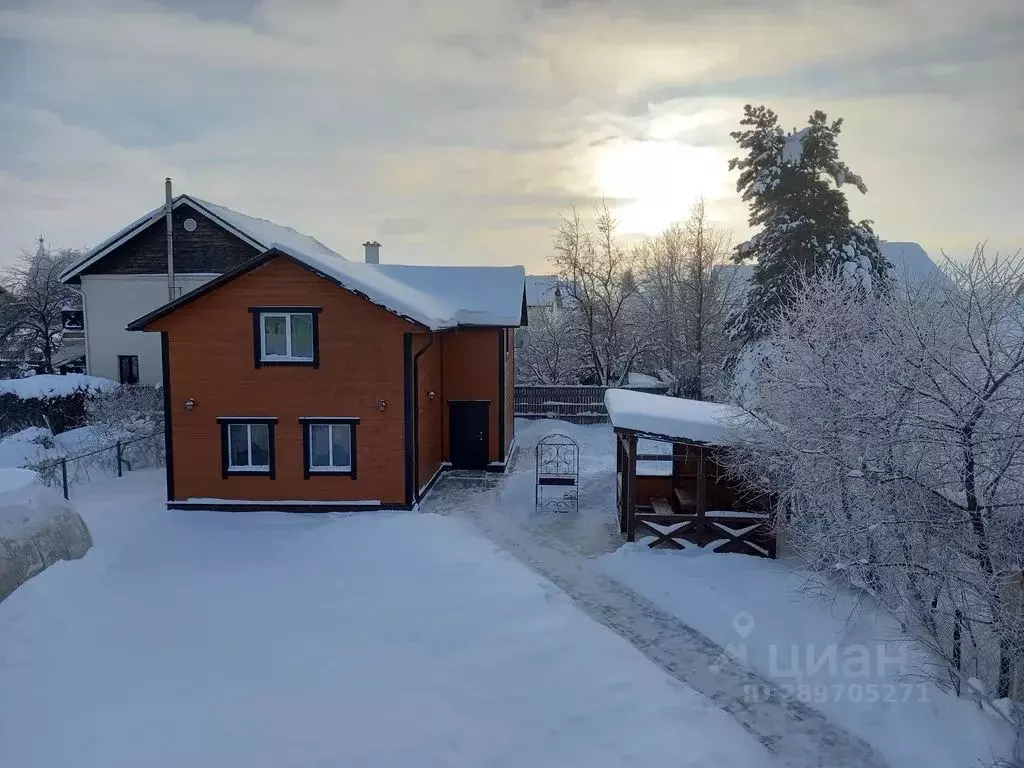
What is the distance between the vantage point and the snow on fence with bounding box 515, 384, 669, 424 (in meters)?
29.3

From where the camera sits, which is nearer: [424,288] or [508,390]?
[424,288]

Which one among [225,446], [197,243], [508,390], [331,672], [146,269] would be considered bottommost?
[331,672]

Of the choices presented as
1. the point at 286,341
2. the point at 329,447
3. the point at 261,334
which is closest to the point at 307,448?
the point at 329,447

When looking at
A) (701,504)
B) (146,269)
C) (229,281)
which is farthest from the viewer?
(146,269)

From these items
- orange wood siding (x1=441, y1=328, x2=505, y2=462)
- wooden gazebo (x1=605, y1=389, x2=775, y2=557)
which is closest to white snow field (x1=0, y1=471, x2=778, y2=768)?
wooden gazebo (x1=605, y1=389, x2=775, y2=557)

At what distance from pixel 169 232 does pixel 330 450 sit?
1388 cm

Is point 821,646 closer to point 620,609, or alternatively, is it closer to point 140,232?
Answer: point 620,609

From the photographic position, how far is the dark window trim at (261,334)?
50.9 ft

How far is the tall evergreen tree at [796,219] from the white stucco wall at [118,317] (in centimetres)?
2172

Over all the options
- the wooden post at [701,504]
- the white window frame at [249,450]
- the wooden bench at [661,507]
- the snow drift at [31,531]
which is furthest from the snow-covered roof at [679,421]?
the snow drift at [31,531]

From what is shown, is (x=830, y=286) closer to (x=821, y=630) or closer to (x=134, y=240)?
(x=821, y=630)

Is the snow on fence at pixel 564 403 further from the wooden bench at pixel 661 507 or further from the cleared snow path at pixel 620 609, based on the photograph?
the wooden bench at pixel 661 507

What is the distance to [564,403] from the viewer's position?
2942 centimetres

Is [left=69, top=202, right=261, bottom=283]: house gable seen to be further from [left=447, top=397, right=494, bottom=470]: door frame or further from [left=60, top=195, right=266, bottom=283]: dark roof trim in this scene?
[left=447, top=397, right=494, bottom=470]: door frame
